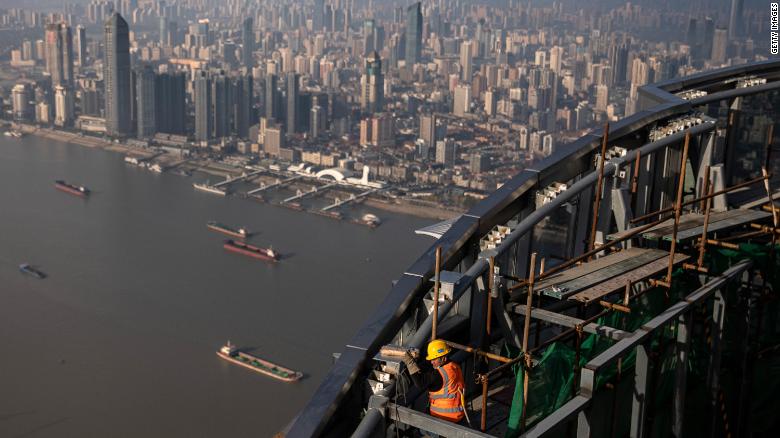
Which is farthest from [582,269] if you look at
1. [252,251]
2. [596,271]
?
[252,251]

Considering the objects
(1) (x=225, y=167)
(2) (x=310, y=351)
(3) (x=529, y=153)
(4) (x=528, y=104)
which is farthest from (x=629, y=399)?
(4) (x=528, y=104)

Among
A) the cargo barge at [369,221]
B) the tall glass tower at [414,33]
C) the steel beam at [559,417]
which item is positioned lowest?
the cargo barge at [369,221]

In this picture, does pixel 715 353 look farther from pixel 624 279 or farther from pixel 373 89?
pixel 373 89

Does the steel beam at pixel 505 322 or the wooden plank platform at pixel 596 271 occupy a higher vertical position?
the wooden plank platform at pixel 596 271

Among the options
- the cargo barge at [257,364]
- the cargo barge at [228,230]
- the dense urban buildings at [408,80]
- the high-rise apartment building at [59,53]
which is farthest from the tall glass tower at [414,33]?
the cargo barge at [257,364]

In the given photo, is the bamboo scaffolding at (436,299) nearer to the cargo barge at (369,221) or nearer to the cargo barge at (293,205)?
the cargo barge at (369,221)

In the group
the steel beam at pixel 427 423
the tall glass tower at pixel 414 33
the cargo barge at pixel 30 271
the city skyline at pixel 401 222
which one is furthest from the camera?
the tall glass tower at pixel 414 33
